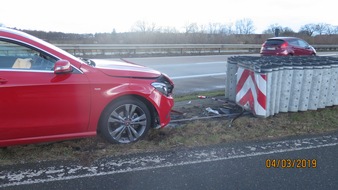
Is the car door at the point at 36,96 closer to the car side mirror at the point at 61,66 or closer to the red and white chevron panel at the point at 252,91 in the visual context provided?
the car side mirror at the point at 61,66

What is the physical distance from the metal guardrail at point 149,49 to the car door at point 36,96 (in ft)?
51.3

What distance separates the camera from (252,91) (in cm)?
602

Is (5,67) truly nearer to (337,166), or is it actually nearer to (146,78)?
(146,78)

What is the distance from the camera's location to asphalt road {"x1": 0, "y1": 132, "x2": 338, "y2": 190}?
3.48 meters

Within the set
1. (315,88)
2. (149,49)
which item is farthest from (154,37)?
(315,88)

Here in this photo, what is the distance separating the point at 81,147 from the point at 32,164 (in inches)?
28.7

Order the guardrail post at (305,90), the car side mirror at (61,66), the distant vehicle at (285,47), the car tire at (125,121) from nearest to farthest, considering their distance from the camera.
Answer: the car side mirror at (61,66) → the car tire at (125,121) → the guardrail post at (305,90) → the distant vehicle at (285,47)

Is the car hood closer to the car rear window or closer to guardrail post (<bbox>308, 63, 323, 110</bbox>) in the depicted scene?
guardrail post (<bbox>308, 63, 323, 110</bbox>)

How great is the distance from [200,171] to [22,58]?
268cm

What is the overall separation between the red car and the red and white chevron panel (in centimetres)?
210

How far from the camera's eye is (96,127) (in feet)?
14.4

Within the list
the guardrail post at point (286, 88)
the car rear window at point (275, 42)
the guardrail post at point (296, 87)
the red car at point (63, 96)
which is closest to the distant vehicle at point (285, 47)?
the car rear window at point (275, 42)

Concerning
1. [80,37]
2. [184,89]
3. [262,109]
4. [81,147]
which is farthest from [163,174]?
[80,37]

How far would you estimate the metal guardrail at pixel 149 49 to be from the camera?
20.0 meters
